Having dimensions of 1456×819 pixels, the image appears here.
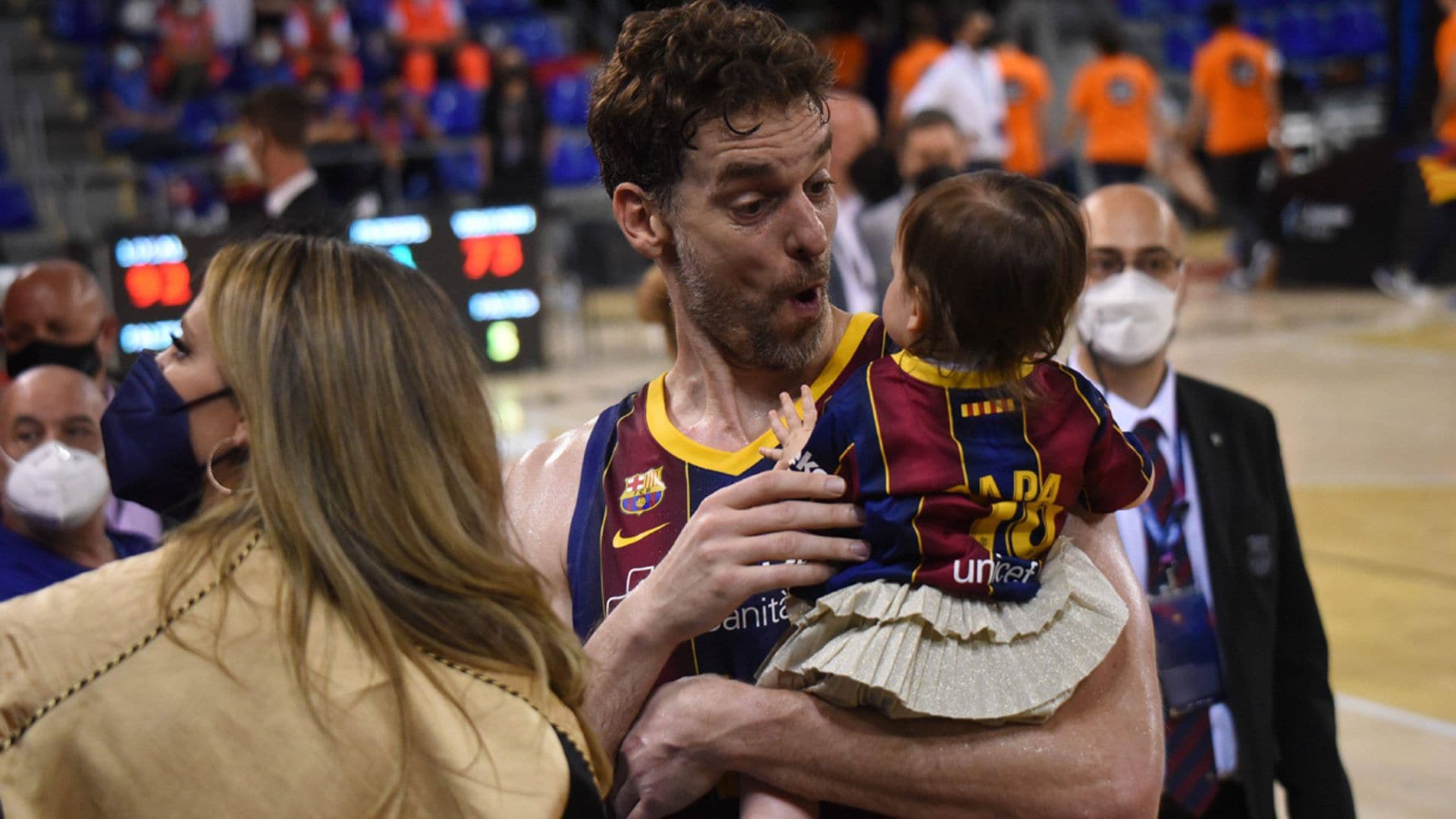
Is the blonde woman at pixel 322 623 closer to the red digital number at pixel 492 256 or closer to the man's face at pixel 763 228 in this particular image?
the man's face at pixel 763 228

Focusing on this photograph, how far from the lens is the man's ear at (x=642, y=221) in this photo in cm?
224

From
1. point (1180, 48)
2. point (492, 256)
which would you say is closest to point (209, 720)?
point (492, 256)

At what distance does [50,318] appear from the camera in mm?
3744

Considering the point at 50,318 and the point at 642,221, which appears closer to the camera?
the point at 642,221

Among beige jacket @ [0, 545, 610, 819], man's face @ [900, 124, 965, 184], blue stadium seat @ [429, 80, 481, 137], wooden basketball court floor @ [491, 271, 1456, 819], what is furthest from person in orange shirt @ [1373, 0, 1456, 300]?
beige jacket @ [0, 545, 610, 819]

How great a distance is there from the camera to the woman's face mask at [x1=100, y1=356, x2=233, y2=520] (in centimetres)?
195

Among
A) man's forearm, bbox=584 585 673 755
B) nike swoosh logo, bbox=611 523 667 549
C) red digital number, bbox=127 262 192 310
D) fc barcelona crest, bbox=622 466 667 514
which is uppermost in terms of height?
fc barcelona crest, bbox=622 466 667 514

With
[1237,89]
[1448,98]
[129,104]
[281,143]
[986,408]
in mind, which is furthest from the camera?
[129,104]

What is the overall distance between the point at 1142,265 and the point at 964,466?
1.39 metres

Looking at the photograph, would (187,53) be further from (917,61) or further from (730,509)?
(730,509)

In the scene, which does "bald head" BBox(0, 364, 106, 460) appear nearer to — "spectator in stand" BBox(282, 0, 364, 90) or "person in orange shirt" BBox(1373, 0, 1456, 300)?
"person in orange shirt" BBox(1373, 0, 1456, 300)

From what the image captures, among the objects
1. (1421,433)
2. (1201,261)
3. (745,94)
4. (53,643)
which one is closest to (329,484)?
(53,643)

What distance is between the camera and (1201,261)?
54.0 feet

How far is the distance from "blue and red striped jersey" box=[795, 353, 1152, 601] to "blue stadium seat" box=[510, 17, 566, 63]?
1736 cm
